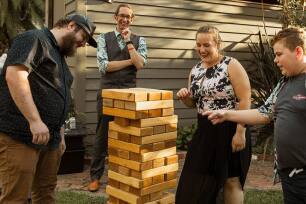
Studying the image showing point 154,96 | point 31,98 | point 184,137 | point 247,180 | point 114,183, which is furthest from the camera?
point 184,137

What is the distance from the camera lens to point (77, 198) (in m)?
4.58

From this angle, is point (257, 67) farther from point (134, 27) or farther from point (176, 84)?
point (134, 27)

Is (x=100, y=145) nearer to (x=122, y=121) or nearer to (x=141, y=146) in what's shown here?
(x=122, y=121)

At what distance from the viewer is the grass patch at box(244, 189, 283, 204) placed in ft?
15.4

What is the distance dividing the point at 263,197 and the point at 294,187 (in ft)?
7.63

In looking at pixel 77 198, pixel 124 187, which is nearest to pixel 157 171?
pixel 124 187

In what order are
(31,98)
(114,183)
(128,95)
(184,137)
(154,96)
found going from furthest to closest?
(184,137)
(114,183)
(154,96)
(128,95)
(31,98)

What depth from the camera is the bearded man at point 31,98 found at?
2600 mm

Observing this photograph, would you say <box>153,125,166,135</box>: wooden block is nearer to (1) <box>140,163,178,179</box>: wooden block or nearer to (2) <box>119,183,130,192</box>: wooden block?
(1) <box>140,163,178,179</box>: wooden block

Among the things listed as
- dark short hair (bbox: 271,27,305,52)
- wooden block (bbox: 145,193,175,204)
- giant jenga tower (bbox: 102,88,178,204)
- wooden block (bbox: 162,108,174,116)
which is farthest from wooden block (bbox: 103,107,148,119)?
dark short hair (bbox: 271,27,305,52)

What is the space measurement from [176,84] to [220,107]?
4136 mm

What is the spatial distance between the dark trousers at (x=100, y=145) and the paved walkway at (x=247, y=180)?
24cm

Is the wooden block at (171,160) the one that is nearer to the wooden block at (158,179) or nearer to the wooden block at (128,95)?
the wooden block at (158,179)

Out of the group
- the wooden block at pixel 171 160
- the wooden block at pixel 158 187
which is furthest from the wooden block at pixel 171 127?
the wooden block at pixel 158 187
